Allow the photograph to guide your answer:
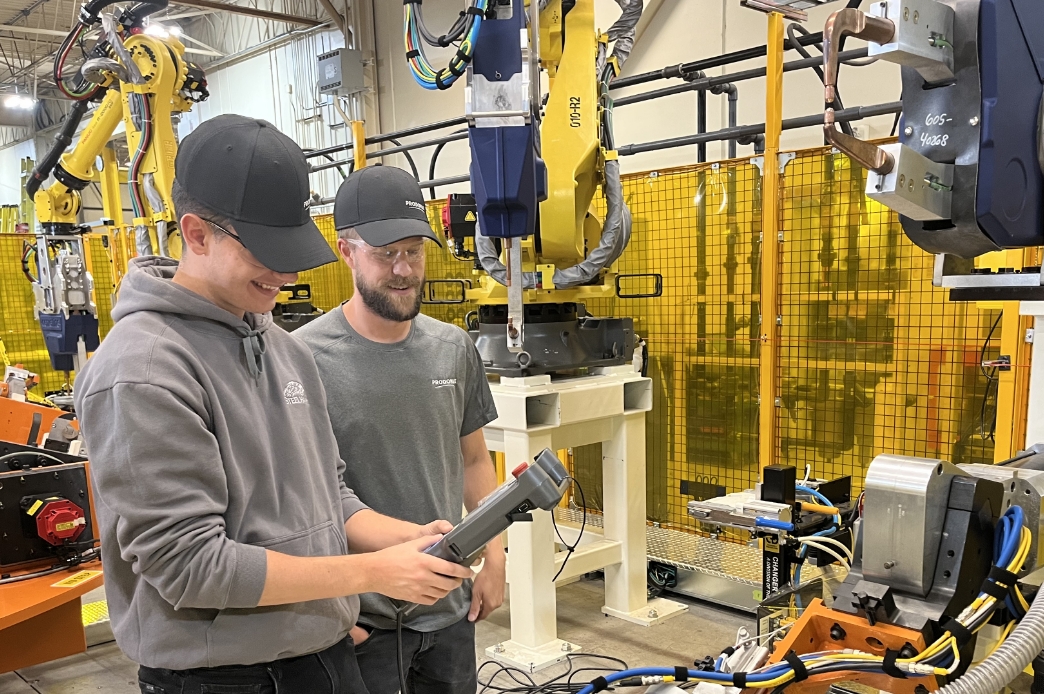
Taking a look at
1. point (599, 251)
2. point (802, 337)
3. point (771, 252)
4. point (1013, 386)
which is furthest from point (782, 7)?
point (1013, 386)

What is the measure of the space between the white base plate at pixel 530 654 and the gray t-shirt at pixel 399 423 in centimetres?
135

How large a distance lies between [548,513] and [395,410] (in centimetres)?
151

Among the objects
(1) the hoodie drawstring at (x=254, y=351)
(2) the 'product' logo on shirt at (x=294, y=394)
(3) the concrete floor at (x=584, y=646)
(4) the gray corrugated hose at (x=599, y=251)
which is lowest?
(3) the concrete floor at (x=584, y=646)

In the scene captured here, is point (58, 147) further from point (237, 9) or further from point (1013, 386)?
point (1013, 386)

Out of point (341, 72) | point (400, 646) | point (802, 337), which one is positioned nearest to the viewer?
point (400, 646)

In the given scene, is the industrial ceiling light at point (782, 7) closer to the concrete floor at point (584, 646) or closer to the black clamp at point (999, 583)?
the concrete floor at point (584, 646)

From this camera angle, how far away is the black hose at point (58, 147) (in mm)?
6121

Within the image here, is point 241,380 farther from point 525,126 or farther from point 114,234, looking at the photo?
point 114,234

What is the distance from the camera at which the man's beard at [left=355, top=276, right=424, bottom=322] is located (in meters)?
1.86

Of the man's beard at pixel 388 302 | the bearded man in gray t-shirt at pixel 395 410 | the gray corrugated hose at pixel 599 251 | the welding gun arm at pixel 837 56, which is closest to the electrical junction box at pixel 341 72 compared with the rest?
the gray corrugated hose at pixel 599 251

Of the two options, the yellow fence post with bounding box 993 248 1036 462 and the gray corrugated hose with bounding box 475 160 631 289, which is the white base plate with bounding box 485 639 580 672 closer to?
the gray corrugated hose with bounding box 475 160 631 289

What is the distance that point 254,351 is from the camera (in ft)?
4.14

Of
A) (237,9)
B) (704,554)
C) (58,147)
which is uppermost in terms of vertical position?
(237,9)

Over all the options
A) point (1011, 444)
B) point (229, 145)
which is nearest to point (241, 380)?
point (229, 145)
